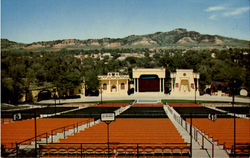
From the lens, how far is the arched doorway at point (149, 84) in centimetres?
6384

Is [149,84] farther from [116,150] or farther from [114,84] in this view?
[116,150]

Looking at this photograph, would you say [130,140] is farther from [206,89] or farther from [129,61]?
[129,61]

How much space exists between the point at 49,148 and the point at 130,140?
4.03 meters

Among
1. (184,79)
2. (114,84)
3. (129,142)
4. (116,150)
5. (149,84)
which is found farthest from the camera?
(149,84)

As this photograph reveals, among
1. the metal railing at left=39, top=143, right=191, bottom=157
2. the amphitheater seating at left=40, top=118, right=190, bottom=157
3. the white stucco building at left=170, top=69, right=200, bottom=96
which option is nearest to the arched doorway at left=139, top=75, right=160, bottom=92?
the white stucco building at left=170, top=69, right=200, bottom=96

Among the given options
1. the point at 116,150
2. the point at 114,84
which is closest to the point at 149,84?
the point at 114,84

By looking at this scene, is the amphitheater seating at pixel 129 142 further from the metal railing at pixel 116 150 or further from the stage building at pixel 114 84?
the stage building at pixel 114 84

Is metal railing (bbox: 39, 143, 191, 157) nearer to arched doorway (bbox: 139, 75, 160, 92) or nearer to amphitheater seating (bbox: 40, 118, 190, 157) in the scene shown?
amphitheater seating (bbox: 40, 118, 190, 157)

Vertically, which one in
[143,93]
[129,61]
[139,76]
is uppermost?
[129,61]

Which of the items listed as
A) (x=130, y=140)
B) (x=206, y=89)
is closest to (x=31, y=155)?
(x=130, y=140)

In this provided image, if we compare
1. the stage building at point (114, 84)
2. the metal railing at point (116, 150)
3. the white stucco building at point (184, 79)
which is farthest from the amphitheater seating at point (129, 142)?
the stage building at point (114, 84)

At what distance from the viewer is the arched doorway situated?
63.8 m

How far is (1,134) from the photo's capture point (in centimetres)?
1476

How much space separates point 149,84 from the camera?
211 ft
